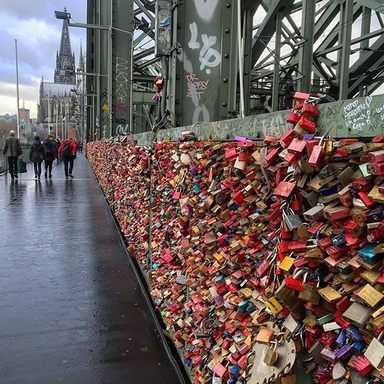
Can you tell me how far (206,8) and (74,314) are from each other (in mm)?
3367

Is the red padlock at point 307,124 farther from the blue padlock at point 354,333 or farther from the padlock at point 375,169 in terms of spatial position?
the blue padlock at point 354,333

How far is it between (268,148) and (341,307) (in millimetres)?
704

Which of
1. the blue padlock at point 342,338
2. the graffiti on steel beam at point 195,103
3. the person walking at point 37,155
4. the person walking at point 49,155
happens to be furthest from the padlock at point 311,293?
the person walking at point 49,155

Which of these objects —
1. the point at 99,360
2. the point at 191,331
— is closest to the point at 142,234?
the point at 99,360

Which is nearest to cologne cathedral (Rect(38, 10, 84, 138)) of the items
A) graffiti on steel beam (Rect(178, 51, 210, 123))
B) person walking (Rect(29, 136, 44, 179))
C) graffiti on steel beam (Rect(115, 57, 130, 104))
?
person walking (Rect(29, 136, 44, 179))

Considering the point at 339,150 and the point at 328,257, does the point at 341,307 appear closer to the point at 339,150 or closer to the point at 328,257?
the point at 328,257

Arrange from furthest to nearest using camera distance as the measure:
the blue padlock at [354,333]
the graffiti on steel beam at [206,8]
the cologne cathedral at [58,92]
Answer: the cologne cathedral at [58,92], the graffiti on steel beam at [206,8], the blue padlock at [354,333]

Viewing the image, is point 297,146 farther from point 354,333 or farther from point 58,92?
point 58,92

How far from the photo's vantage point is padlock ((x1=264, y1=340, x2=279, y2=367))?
1.66m

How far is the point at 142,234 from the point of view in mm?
5098

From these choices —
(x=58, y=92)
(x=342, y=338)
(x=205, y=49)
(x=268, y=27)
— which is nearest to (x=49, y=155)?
(x=268, y=27)

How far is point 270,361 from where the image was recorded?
5.49 ft

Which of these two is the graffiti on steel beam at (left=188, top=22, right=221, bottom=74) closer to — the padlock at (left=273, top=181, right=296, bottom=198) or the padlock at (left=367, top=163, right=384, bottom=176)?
the padlock at (left=273, top=181, right=296, bottom=198)

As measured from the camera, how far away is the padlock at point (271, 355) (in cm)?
166
